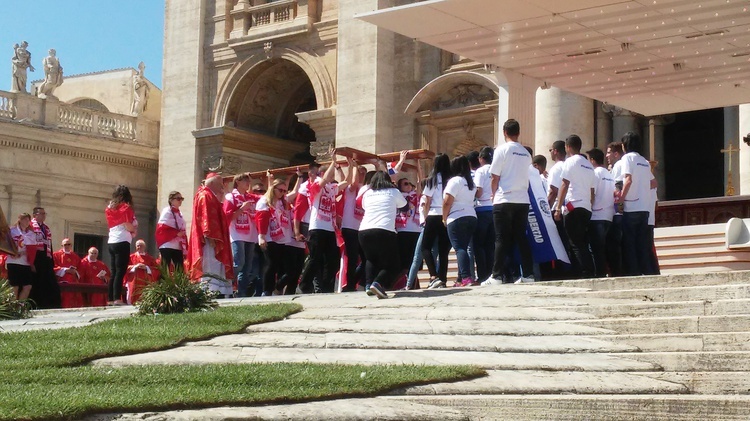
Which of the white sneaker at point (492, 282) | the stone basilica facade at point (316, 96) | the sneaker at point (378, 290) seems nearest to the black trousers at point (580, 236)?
the white sneaker at point (492, 282)

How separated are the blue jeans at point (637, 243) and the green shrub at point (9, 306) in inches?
264

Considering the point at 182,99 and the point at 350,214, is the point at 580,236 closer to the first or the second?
the point at 350,214

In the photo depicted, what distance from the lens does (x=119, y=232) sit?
59.8 ft

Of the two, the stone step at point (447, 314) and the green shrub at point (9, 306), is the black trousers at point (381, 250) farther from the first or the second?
the green shrub at point (9, 306)

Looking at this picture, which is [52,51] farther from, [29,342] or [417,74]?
[29,342]

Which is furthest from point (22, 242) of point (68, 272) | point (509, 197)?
point (509, 197)

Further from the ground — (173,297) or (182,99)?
(182,99)

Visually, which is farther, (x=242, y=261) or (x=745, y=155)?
(x=745, y=155)

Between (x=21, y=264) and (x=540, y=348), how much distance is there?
10.2 metres

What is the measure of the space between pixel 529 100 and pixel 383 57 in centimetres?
877

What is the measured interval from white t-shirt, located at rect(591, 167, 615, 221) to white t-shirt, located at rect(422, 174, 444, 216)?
1.74m

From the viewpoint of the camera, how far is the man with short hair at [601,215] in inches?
586

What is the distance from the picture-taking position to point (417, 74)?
28719mm

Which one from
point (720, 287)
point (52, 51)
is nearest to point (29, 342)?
point (720, 287)
